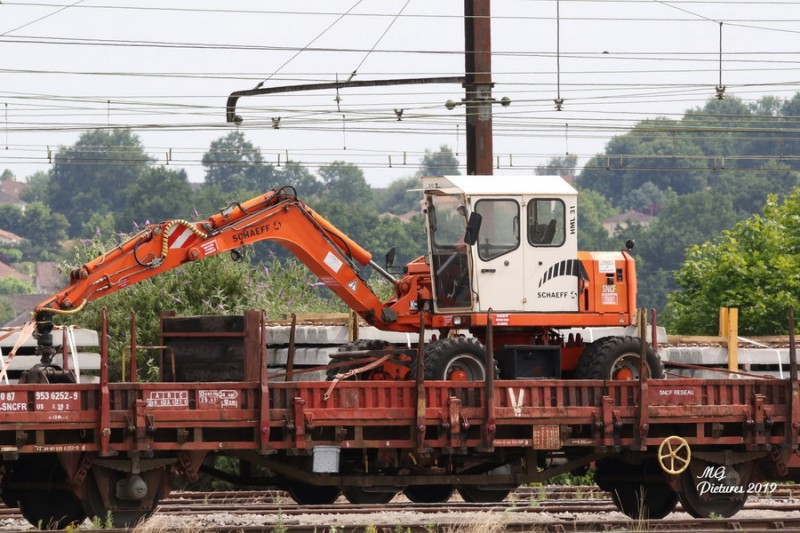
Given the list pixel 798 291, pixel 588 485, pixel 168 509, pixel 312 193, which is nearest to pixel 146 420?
pixel 168 509

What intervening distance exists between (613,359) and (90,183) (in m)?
138

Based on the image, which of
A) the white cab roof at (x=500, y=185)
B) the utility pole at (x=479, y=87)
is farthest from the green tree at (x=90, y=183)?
the white cab roof at (x=500, y=185)

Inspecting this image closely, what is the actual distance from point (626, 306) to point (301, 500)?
4.62 metres

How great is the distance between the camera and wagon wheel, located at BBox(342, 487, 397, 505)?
18562 mm

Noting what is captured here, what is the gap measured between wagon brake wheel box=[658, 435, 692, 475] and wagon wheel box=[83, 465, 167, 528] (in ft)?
17.8

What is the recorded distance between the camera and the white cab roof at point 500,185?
1814cm

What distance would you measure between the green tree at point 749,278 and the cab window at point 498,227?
17.6 meters

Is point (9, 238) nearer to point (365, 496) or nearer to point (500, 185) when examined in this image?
point (365, 496)

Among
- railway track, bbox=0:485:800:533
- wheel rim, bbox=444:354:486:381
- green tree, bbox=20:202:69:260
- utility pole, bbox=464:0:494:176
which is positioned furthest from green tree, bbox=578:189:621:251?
wheel rim, bbox=444:354:486:381

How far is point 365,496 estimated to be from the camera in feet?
62.1

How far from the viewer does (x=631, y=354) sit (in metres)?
17.9

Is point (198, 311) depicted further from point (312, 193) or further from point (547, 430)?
point (312, 193)

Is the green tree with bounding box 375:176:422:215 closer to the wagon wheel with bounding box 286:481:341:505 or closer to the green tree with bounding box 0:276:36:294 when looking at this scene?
the green tree with bounding box 0:276:36:294

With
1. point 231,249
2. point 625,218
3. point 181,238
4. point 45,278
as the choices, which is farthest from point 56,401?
point 625,218
